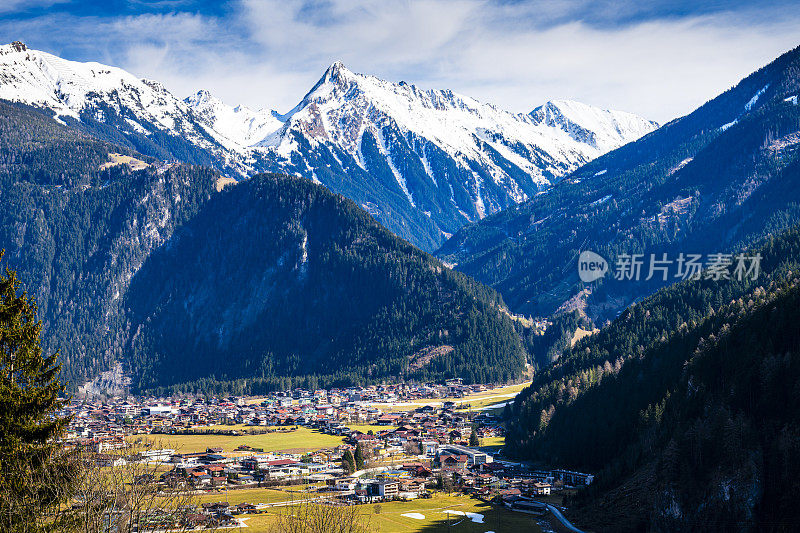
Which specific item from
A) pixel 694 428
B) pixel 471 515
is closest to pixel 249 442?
pixel 471 515

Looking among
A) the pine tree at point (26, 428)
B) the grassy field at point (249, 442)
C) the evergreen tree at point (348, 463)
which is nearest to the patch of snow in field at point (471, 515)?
the evergreen tree at point (348, 463)

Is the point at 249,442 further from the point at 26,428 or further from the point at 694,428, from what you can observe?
the point at 26,428

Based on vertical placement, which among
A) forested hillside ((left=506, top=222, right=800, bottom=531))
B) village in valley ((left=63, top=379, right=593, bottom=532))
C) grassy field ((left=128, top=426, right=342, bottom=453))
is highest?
forested hillside ((left=506, top=222, right=800, bottom=531))

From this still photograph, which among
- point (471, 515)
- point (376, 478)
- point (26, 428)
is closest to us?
point (26, 428)

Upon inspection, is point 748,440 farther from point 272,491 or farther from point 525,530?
point 272,491

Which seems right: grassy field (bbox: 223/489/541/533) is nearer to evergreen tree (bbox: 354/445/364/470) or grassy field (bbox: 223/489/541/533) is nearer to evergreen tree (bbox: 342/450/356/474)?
evergreen tree (bbox: 342/450/356/474)

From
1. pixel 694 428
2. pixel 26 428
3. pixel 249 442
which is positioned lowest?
pixel 249 442

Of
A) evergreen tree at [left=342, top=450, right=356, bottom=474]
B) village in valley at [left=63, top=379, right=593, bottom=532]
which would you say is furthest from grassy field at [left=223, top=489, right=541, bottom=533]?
evergreen tree at [left=342, top=450, right=356, bottom=474]
